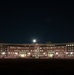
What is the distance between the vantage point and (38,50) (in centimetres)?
16812

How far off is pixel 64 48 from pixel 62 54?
4.28 meters

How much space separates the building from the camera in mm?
169000

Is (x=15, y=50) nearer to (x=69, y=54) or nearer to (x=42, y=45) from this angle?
(x=42, y=45)

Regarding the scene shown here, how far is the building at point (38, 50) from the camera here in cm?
16900

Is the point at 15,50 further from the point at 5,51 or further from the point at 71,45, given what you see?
the point at 71,45
